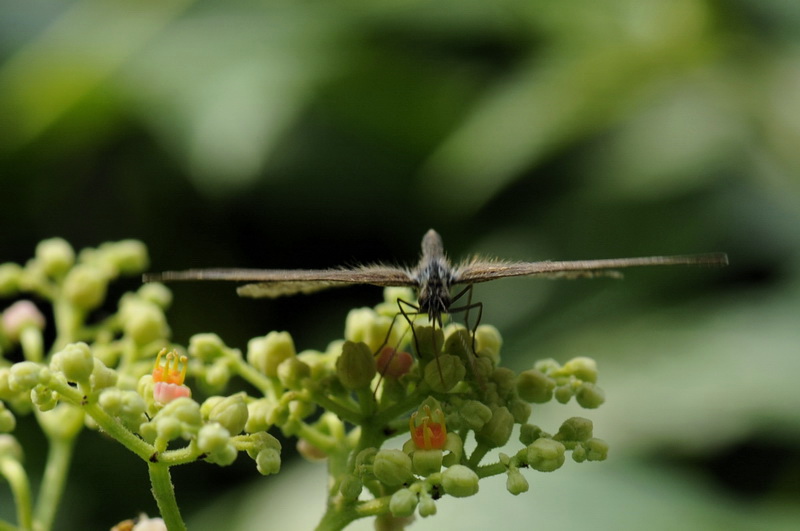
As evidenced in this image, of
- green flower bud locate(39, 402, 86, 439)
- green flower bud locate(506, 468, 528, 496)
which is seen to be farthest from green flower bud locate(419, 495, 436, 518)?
green flower bud locate(39, 402, 86, 439)

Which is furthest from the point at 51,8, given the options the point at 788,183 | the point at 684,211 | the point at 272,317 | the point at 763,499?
the point at 763,499

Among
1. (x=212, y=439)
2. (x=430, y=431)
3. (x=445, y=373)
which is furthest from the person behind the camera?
(x=445, y=373)

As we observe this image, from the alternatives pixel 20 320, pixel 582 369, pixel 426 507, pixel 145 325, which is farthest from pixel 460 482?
pixel 20 320

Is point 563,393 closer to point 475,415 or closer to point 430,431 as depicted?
point 475,415

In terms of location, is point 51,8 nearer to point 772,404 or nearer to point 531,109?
point 531,109

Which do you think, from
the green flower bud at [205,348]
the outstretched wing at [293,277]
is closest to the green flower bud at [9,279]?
the green flower bud at [205,348]
